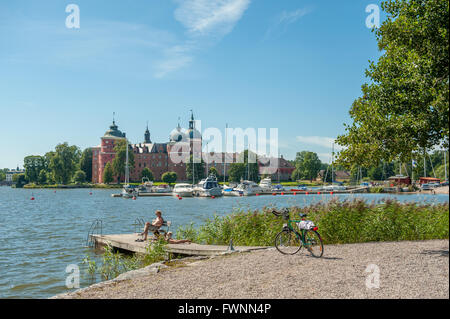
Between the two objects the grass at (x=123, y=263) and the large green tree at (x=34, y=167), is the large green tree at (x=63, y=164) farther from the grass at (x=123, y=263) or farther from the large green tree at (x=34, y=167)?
the grass at (x=123, y=263)

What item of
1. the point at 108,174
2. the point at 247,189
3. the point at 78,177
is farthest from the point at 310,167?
the point at 78,177

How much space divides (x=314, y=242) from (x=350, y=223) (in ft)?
13.0

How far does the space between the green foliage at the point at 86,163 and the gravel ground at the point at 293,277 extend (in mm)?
155969

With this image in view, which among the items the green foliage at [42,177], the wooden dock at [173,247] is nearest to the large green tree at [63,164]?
the green foliage at [42,177]

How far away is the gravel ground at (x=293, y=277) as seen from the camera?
22.5 feet

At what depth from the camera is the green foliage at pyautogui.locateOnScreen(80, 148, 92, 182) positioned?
520ft

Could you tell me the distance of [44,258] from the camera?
1906cm

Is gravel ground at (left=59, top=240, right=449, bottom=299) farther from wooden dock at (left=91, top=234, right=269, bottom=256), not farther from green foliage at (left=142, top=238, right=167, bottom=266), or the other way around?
green foliage at (left=142, top=238, right=167, bottom=266)

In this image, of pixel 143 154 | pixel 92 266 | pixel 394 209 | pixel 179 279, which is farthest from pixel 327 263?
pixel 143 154

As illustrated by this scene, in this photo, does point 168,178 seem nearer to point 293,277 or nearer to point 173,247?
point 173,247

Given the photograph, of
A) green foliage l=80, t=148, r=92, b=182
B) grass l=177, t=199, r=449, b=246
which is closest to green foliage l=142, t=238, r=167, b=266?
grass l=177, t=199, r=449, b=246

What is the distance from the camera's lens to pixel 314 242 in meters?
11.2
